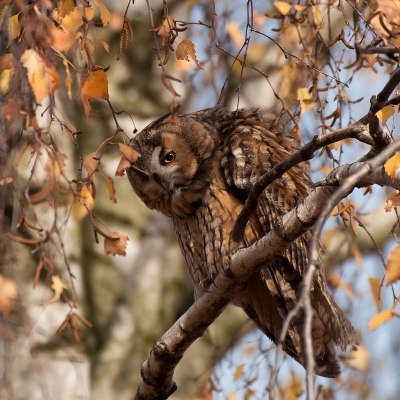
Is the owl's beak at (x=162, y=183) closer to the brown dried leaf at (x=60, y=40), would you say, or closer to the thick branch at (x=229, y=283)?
the thick branch at (x=229, y=283)

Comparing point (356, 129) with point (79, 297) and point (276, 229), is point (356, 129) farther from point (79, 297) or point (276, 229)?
point (79, 297)

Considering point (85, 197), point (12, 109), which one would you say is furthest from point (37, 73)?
point (85, 197)

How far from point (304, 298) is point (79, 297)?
3400 millimetres

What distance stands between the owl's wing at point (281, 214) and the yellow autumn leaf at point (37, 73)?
1119 mm

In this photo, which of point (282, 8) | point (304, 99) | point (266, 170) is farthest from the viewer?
point (266, 170)

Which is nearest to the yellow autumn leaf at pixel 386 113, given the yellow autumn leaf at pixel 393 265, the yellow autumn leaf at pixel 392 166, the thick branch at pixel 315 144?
the thick branch at pixel 315 144

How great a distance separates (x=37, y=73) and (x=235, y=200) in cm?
122

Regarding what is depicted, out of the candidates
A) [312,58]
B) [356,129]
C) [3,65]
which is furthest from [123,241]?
[312,58]

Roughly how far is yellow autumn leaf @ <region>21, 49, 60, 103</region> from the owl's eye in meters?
1.29

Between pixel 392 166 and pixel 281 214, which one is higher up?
pixel 281 214

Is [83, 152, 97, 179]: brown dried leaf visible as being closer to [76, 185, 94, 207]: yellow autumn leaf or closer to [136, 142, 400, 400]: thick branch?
[76, 185, 94, 207]: yellow autumn leaf

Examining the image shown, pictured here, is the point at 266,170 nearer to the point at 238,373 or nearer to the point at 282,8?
the point at 282,8

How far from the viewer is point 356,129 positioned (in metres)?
1.53

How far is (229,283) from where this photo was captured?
203 centimetres
